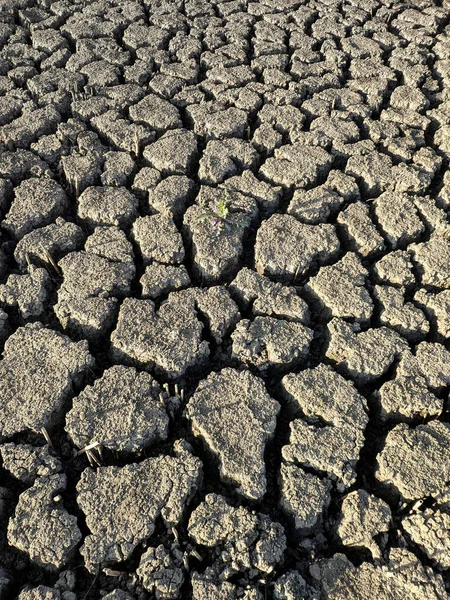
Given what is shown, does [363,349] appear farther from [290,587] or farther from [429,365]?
[290,587]

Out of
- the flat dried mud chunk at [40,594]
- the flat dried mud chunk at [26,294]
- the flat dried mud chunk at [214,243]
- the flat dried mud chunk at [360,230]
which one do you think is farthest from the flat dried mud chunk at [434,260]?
the flat dried mud chunk at [40,594]

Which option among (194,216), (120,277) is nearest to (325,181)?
(194,216)

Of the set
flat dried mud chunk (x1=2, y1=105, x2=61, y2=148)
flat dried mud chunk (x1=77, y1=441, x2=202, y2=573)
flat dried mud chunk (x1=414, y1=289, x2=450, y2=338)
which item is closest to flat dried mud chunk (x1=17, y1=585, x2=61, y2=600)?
flat dried mud chunk (x1=77, y1=441, x2=202, y2=573)

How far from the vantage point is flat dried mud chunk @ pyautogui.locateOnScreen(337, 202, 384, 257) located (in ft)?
7.74

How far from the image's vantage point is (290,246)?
91.4 inches

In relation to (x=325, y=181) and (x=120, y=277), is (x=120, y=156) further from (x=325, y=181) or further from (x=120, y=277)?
(x=325, y=181)

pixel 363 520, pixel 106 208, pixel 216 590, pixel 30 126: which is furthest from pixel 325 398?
pixel 30 126

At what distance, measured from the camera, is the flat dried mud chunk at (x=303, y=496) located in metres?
1.59

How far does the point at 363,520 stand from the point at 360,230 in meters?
1.37

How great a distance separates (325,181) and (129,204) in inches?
42.7

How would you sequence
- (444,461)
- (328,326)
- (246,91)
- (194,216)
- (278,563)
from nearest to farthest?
1. (278,563)
2. (444,461)
3. (328,326)
4. (194,216)
5. (246,91)

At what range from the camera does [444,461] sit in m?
1.71

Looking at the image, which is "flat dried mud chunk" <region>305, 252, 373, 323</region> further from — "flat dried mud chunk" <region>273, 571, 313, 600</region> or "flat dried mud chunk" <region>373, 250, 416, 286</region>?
"flat dried mud chunk" <region>273, 571, 313, 600</region>

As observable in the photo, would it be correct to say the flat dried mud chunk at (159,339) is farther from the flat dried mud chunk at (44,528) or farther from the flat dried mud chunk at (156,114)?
the flat dried mud chunk at (156,114)
